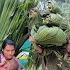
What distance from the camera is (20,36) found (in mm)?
2566

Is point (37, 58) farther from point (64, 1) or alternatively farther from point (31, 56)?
point (64, 1)

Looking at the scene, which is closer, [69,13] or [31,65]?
[69,13]

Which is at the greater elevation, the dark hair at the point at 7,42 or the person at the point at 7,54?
the dark hair at the point at 7,42

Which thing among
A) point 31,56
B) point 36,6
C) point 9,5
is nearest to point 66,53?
point 31,56

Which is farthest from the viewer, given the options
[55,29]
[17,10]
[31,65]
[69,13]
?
[17,10]

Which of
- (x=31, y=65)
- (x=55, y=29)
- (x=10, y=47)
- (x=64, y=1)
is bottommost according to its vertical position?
(x=31, y=65)

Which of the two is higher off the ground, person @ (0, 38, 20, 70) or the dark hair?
the dark hair

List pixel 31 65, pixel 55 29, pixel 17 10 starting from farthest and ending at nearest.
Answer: pixel 17 10 → pixel 31 65 → pixel 55 29

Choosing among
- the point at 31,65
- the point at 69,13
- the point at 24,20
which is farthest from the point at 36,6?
the point at 31,65

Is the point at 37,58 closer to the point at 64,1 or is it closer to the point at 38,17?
the point at 38,17

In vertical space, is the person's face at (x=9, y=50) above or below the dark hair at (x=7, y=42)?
below

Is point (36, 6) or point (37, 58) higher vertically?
point (36, 6)

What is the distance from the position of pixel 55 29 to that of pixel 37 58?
1.18ft

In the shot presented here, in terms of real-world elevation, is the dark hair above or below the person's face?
above
